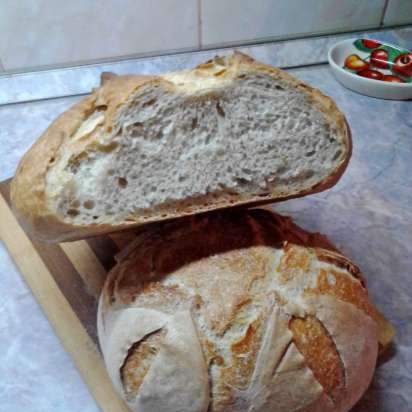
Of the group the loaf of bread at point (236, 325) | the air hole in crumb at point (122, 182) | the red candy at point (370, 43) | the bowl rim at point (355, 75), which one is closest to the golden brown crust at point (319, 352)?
the loaf of bread at point (236, 325)

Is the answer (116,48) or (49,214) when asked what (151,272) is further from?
(116,48)

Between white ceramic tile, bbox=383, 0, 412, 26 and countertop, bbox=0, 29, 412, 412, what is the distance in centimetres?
24

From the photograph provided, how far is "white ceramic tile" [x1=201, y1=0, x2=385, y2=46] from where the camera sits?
54.6 inches

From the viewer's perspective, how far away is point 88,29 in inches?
52.5

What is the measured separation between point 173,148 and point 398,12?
113 cm

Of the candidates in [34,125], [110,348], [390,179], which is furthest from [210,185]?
[34,125]

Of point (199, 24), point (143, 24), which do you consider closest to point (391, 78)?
point (199, 24)

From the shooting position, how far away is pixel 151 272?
750mm

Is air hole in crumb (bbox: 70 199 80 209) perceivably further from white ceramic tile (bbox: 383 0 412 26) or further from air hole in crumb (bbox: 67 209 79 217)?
white ceramic tile (bbox: 383 0 412 26)

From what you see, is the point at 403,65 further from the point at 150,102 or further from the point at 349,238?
the point at 150,102

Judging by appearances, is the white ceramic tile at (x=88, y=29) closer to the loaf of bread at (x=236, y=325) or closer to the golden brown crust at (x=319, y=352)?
the loaf of bread at (x=236, y=325)

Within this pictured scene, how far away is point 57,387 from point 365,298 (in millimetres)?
472

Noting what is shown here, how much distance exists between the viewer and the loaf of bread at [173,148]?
0.68 metres

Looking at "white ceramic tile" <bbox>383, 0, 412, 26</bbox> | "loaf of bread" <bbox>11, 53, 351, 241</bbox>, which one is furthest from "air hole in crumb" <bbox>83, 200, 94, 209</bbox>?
"white ceramic tile" <bbox>383, 0, 412, 26</bbox>
